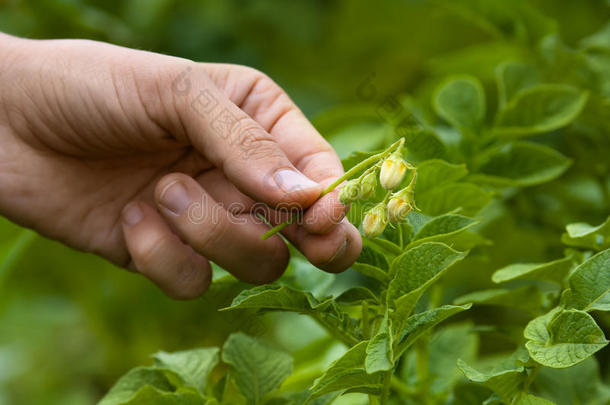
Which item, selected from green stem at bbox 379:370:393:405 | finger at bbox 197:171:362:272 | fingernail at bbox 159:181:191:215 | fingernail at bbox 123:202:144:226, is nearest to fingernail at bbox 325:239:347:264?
finger at bbox 197:171:362:272

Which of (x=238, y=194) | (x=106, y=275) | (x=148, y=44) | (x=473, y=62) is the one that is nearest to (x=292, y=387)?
(x=238, y=194)

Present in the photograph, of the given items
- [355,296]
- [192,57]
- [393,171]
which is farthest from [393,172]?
[192,57]

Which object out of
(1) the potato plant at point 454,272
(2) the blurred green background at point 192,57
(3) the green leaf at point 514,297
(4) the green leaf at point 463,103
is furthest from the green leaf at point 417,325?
(2) the blurred green background at point 192,57

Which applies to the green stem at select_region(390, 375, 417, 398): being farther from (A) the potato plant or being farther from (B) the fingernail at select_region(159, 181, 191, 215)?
(B) the fingernail at select_region(159, 181, 191, 215)

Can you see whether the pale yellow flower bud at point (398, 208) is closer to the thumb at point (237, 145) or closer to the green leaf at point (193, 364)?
the thumb at point (237, 145)

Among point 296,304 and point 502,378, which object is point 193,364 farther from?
point 502,378

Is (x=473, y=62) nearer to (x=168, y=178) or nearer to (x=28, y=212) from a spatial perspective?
(x=168, y=178)
